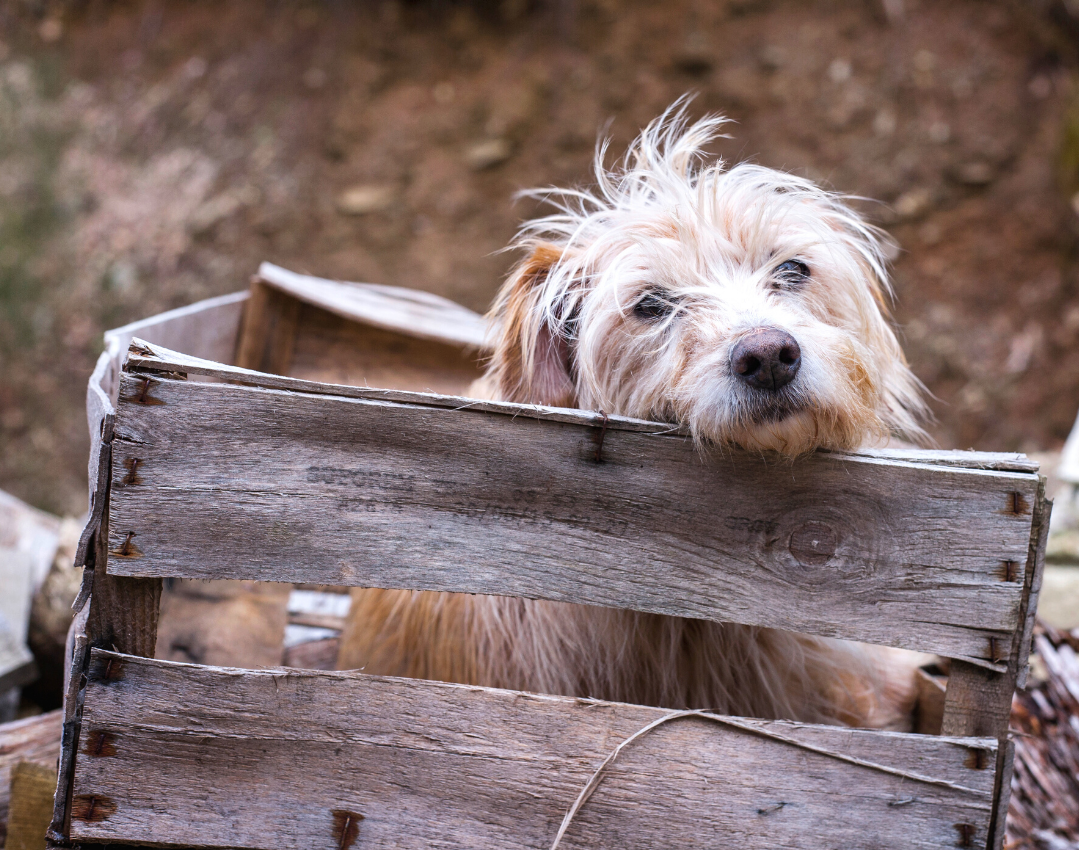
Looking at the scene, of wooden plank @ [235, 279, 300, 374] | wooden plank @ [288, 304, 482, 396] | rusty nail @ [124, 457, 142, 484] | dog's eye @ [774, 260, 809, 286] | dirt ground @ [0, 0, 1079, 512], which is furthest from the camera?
dirt ground @ [0, 0, 1079, 512]

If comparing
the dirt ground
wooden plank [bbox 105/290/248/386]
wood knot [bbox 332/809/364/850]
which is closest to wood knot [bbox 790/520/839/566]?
wood knot [bbox 332/809/364/850]

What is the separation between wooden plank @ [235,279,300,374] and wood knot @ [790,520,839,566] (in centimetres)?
190

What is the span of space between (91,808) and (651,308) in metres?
1.38

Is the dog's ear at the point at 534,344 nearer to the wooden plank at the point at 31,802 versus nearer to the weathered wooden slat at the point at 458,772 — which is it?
the weathered wooden slat at the point at 458,772

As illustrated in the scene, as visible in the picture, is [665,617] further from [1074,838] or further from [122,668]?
[1074,838]

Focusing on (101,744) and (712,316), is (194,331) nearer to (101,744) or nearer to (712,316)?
(101,744)

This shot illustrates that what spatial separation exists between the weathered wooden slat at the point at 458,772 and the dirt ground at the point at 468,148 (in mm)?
4296

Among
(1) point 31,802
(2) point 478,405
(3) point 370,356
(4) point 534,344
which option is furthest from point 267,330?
(2) point 478,405

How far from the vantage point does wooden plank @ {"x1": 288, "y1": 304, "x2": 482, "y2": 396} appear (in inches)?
117

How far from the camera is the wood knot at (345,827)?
1.38 m

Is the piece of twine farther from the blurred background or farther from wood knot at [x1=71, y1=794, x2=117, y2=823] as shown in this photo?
the blurred background

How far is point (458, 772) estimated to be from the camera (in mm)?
1391

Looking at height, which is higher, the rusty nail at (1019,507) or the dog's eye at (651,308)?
the dog's eye at (651,308)

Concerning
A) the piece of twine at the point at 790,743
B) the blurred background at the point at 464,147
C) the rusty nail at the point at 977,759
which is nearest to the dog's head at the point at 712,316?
the piece of twine at the point at 790,743
